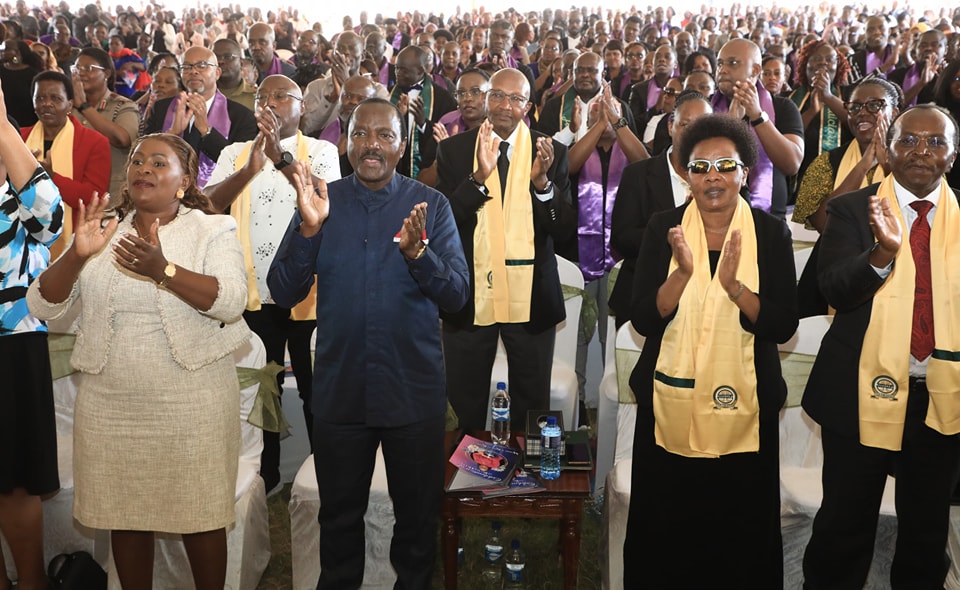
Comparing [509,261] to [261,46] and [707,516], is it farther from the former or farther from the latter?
[261,46]

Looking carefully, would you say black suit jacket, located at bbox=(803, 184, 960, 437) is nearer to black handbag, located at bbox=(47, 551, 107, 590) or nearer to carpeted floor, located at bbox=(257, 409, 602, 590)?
carpeted floor, located at bbox=(257, 409, 602, 590)

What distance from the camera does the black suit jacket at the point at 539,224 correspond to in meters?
3.66

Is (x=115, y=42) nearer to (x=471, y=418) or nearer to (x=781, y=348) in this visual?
(x=471, y=418)

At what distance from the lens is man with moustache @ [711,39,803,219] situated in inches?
161

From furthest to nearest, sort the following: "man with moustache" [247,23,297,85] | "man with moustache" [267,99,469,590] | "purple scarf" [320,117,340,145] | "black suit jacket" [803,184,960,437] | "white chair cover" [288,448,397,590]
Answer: "man with moustache" [247,23,297,85]
"purple scarf" [320,117,340,145]
"white chair cover" [288,448,397,590]
"man with moustache" [267,99,469,590]
"black suit jacket" [803,184,960,437]

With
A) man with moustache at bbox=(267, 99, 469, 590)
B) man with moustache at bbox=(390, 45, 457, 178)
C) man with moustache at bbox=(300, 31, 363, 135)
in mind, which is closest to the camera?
man with moustache at bbox=(267, 99, 469, 590)

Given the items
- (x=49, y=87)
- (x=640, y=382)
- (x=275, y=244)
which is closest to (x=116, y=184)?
(x=49, y=87)

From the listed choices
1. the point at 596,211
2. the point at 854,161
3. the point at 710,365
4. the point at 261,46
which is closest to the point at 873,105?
the point at 854,161

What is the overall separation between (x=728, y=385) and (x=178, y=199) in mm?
1751

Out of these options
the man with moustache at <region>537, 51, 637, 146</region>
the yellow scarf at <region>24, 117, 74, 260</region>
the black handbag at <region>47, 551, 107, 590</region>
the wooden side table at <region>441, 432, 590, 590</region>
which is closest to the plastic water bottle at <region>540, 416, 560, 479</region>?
the wooden side table at <region>441, 432, 590, 590</region>

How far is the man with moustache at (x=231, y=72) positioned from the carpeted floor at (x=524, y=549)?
279cm

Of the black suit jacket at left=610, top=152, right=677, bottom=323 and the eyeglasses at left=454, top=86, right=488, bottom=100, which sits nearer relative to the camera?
the black suit jacket at left=610, top=152, right=677, bottom=323

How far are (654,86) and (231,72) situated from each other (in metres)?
2.93

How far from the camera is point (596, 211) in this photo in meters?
4.61
